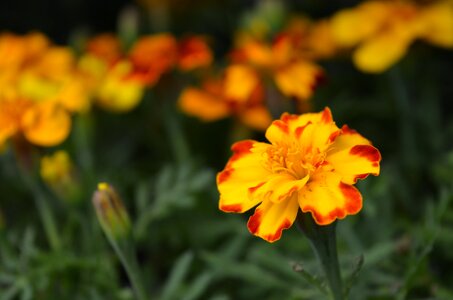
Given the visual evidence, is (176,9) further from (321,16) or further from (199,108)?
(199,108)

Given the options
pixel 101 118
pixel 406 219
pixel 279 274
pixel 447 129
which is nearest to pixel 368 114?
pixel 447 129

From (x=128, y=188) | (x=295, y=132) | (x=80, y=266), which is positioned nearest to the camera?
(x=295, y=132)

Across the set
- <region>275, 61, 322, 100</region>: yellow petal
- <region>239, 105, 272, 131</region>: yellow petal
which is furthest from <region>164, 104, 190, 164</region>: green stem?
<region>275, 61, 322, 100</region>: yellow petal

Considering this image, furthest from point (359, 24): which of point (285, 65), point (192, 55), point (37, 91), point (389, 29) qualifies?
point (37, 91)

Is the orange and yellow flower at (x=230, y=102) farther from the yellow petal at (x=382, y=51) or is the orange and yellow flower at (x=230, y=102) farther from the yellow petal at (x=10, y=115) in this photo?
the yellow petal at (x=10, y=115)

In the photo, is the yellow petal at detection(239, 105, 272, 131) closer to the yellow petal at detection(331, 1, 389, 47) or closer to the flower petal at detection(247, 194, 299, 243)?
the yellow petal at detection(331, 1, 389, 47)
